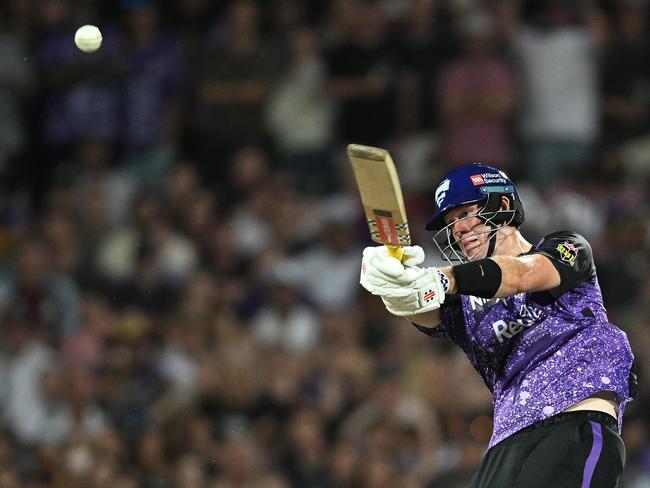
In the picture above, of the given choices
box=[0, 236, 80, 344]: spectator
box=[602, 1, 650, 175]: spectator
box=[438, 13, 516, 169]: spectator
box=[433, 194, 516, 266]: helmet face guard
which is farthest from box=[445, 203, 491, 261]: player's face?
box=[602, 1, 650, 175]: spectator

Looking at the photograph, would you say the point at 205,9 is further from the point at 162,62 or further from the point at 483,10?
the point at 483,10

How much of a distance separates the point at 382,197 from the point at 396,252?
27 cm

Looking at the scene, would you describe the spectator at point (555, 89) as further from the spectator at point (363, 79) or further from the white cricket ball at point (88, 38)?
the white cricket ball at point (88, 38)

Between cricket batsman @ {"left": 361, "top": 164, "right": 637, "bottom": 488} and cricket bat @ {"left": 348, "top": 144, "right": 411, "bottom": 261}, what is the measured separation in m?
0.09

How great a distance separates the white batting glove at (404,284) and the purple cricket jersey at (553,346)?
72cm

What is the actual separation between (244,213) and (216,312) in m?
1.40

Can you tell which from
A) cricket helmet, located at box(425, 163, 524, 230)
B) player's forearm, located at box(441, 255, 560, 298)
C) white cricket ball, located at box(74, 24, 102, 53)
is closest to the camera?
player's forearm, located at box(441, 255, 560, 298)

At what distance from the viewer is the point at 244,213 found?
567 inches

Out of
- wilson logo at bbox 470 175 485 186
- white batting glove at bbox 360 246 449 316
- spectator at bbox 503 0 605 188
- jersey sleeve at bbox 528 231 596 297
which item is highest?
wilson logo at bbox 470 175 485 186

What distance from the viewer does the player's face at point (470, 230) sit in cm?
688

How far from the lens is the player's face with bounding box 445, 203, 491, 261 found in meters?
6.88

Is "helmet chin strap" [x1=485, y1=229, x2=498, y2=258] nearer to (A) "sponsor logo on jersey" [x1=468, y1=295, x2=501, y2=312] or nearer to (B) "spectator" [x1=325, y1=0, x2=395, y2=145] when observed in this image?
(A) "sponsor logo on jersey" [x1=468, y1=295, x2=501, y2=312]

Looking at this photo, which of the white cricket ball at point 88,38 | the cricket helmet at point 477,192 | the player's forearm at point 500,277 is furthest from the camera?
the white cricket ball at point 88,38

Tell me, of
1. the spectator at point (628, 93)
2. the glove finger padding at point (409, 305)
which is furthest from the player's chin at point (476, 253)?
the spectator at point (628, 93)
